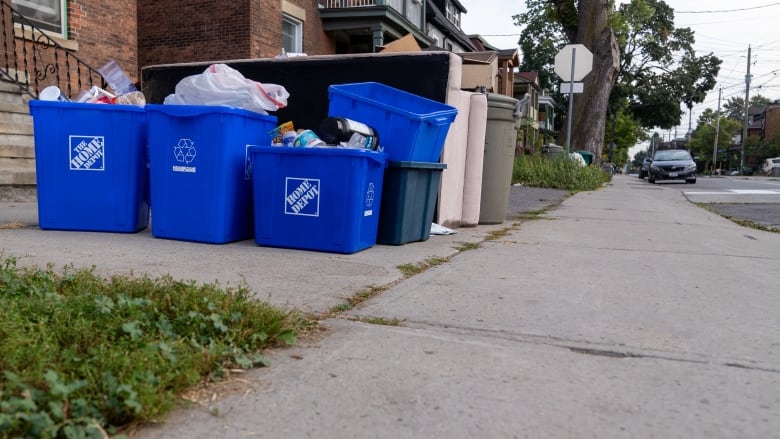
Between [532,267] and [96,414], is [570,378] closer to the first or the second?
[96,414]

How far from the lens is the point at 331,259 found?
444 cm

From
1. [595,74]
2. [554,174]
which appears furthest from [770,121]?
[554,174]

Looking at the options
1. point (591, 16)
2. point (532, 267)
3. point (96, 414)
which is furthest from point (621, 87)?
point (96, 414)

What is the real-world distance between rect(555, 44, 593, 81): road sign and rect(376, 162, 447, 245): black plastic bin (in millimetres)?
11194

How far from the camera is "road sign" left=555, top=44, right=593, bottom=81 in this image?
609 inches

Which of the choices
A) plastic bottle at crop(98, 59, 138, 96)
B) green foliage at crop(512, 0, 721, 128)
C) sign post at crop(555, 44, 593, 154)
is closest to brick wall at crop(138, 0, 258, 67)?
sign post at crop(555, 44, 593, 154)

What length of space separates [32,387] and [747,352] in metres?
2.83

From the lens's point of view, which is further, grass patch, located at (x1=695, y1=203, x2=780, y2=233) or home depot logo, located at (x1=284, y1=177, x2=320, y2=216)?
grass patch, located at (x1=695, y1=203, x2=780, y2=233)

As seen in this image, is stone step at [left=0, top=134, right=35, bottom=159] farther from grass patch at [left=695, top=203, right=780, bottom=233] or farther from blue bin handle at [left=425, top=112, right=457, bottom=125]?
grass patch at [left=695, top=203, right=780, bottom=233]

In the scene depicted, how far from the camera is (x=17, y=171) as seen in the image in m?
8.04

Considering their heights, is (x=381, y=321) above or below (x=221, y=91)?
below

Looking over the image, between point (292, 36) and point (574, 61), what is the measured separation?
7.22m

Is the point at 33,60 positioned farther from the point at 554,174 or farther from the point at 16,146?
the point at 554,174

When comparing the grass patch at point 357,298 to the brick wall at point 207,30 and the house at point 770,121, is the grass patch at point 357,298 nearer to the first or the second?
the brick wall at point 207,30
